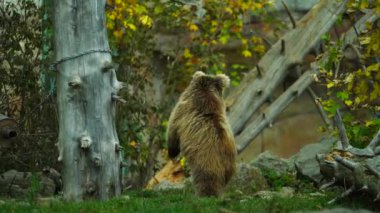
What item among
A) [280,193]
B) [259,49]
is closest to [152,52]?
[259,49]

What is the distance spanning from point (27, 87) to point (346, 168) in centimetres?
570

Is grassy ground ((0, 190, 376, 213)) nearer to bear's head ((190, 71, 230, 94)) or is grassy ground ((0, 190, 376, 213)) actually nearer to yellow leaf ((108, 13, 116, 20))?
bear's head ((190, 71, 230, 94))

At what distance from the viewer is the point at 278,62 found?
15.4m

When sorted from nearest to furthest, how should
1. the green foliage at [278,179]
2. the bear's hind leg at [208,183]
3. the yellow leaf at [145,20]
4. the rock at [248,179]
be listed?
1. the bear's hind leg at [208,183]
2. the rock at [248,179]
3. the green foliage at [278,179]
4. the yellow leaf at [145,20]

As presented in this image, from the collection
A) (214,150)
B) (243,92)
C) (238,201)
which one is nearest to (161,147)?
(243,92)

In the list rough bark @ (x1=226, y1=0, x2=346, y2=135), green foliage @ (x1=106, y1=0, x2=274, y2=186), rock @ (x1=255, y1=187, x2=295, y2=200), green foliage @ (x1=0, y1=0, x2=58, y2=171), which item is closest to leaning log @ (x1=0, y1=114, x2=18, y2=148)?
green foliage @ (x1=0, y1=0, x2=58, y2=171)

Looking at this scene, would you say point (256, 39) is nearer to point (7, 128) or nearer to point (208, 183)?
point (208, 183)

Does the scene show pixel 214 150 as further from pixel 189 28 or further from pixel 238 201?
pixel 189 28

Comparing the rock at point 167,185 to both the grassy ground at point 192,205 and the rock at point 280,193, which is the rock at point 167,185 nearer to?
the rock at point 280,193

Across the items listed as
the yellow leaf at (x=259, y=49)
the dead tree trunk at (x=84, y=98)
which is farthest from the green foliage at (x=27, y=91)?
the yellow leaf at (x=259, y=49)

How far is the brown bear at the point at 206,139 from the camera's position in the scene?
33.8 ft

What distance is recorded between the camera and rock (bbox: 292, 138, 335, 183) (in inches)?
504

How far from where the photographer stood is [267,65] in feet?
50.7

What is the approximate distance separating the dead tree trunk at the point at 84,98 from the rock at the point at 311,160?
153 inches
